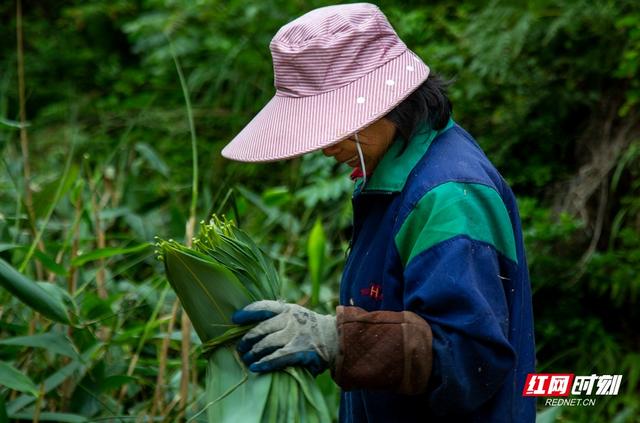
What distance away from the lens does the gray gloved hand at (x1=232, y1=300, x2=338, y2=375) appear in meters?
1.59

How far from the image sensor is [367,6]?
1.75 metres

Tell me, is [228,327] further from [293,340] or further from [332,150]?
[332,150]

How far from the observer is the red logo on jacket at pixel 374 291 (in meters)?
1.72

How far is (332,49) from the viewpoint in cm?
166

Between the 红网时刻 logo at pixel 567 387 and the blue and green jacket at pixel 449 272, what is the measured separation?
0.10ft

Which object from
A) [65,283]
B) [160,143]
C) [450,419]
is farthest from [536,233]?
[160,143]

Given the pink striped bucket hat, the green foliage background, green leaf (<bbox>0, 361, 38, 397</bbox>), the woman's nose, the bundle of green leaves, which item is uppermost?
the pink striped bucket hat

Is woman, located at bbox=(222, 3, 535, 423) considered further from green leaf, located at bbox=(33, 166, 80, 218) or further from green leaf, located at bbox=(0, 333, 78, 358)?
green leaf, located at bbox=(33, 166, 80, 218)

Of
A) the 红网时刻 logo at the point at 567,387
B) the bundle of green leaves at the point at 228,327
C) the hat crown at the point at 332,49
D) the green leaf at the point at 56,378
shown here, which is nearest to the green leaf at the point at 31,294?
the green leaf at the point at 56,378

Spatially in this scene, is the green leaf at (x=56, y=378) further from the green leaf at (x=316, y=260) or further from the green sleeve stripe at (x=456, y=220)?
the green sleeve stripe at (x=456, y=220)

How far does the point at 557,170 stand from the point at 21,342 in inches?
92.1

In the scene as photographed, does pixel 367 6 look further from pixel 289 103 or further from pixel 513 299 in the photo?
pixel 513 299

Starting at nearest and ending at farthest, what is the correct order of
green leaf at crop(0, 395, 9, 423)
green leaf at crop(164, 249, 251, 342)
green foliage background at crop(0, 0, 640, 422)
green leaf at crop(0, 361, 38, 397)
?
green leaf at crop(164, 249, 251, 342) → green leaf at crop(0, 361, 38, 397) → green leaf at crop(0, 395, 9, 423) → green foliage background at crop(0, 0, 640, 422)

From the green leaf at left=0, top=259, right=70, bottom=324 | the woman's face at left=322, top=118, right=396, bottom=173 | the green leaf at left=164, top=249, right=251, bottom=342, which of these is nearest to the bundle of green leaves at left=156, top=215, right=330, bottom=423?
the green leaf at left=164, top=249, right=251, bottom=342
